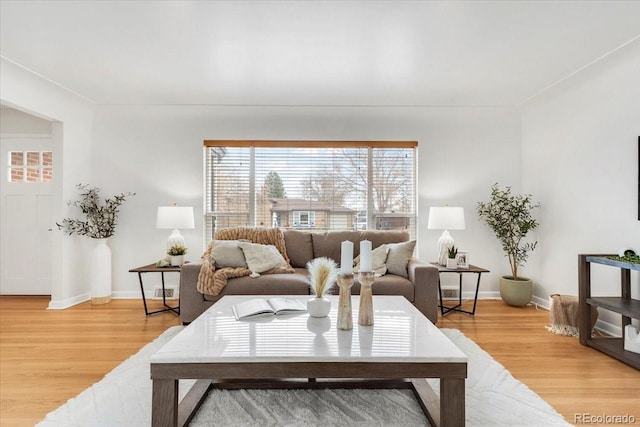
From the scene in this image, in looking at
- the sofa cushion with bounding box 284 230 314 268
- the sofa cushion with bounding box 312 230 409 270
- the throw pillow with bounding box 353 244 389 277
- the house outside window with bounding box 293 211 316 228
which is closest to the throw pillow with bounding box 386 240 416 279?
the throw pillow with bounding box 353 244 389 277

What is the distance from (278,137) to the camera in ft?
14.6

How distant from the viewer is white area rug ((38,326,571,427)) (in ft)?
5.76

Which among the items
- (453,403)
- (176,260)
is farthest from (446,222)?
(176,260)

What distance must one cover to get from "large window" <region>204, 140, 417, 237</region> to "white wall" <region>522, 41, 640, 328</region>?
5.01 ft

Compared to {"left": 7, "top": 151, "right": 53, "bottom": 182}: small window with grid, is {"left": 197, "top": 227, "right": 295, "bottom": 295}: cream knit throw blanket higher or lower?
lower

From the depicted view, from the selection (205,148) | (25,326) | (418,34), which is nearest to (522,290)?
(418,34)

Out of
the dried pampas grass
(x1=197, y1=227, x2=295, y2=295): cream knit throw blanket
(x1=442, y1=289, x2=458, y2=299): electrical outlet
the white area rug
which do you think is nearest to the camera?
the white area rug

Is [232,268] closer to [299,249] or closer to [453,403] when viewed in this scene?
[299,249]

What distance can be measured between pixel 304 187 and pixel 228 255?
1.49 meters

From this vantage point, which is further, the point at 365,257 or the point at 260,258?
the point at 260,258

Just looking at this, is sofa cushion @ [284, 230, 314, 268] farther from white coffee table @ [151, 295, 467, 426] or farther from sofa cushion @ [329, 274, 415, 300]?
white coffee table @ [151, 295, 467, 426]

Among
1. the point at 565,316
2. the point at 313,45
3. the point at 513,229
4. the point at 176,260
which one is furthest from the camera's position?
the point at 513,229

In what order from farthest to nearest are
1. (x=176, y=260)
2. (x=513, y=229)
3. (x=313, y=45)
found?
1. (x=513, y=229)
2. (x=176, y=260)
3. (x=313, y=45)

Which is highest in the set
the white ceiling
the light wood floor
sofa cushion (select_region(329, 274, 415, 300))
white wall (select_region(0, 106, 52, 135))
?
the white ceiling
